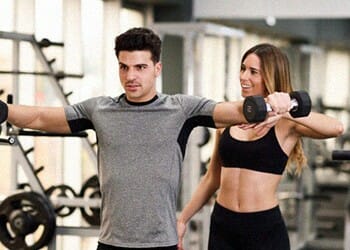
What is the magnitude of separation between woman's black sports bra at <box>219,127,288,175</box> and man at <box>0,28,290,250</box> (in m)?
0.43

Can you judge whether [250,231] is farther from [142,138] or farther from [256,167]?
[142,138]

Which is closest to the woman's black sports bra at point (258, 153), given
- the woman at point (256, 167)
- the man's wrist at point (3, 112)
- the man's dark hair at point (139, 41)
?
the woman at point (256, 167)

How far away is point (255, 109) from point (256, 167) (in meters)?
0.66

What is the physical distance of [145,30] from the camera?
235 centimetres

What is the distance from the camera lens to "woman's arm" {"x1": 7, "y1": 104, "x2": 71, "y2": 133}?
236 centimetres

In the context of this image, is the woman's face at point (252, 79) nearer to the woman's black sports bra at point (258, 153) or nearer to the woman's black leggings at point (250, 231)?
the woman's black sports bra at point (258, 153)

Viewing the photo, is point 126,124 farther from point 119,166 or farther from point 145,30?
point 145,30

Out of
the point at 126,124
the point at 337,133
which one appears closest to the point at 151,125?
the point at 126,124

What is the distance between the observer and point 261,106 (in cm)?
218

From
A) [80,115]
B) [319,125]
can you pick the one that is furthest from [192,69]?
[80,115]

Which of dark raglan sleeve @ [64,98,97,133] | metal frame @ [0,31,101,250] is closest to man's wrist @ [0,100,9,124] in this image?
dark raglan sleeve @ [64,98,97,133]

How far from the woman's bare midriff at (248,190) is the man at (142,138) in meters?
0.49

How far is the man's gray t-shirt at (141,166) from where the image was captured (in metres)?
2.27

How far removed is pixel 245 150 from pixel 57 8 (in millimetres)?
3340
